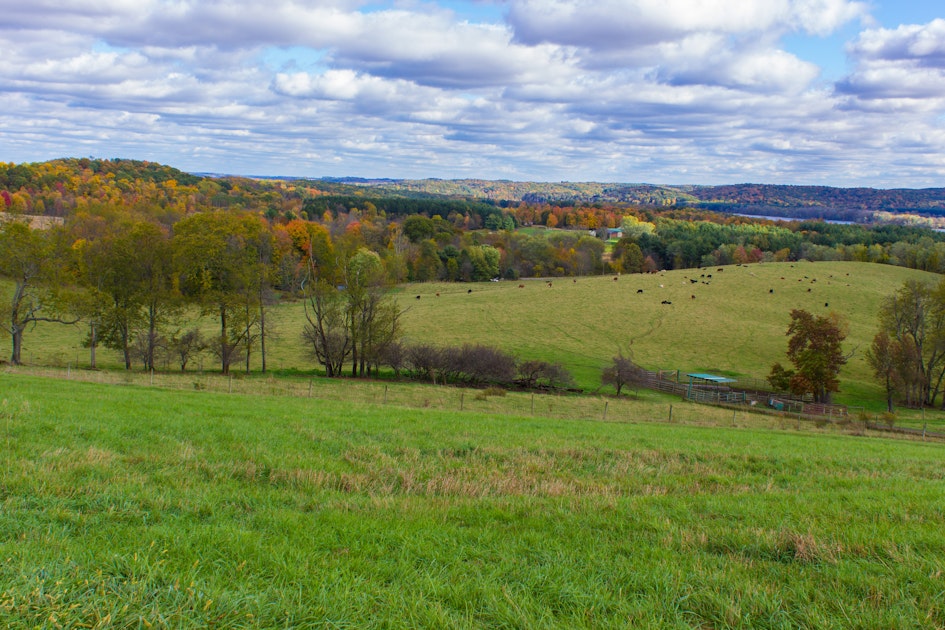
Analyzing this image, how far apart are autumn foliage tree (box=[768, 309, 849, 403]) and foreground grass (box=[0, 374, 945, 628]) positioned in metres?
39.6

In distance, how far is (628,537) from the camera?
265 inches

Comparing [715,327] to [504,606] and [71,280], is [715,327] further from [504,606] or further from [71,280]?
[504,606]

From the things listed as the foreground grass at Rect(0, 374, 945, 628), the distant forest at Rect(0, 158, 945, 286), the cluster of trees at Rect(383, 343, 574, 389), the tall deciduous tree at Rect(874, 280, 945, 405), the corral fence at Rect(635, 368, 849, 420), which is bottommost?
the corral fence at Rect(635, 368, 849, 420)

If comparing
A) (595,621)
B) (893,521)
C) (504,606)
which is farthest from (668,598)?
(893,521)

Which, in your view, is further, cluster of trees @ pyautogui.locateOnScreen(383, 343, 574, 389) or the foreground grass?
cluster of trees @ pyautogui.locateOnScreen(383, 343, 574, 389)

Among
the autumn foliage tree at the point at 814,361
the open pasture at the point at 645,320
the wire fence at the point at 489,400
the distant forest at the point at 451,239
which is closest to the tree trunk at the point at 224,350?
the wire fence at the point at 489,400

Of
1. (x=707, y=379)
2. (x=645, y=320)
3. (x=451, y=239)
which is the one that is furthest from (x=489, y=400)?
(x=451, y=239)

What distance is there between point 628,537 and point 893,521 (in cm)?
384

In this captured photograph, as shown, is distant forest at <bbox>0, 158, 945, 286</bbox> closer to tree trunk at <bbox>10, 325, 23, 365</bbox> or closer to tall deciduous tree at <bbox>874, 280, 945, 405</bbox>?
tree trunk at <bbox>10, 325, 23, 365</bbox>

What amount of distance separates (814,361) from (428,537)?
50082 mm

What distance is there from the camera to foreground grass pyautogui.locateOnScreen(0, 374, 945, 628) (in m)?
4.53

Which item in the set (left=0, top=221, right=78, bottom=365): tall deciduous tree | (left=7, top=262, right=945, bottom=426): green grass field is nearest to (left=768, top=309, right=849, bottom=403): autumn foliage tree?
(left=7, top=262, right=945, bottom=426): green grass field

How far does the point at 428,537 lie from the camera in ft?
20.9

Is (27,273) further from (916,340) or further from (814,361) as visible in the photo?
(916,340)
